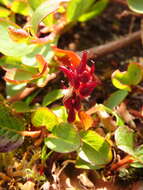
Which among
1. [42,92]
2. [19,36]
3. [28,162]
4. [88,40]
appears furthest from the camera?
[88,40]

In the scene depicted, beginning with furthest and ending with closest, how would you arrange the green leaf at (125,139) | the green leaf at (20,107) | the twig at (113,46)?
the twig at (113,46) → the green leaf at (20,107) → the green leaf at (125,139)

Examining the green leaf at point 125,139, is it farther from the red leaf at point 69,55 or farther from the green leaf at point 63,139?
the red leaf at point 69,55

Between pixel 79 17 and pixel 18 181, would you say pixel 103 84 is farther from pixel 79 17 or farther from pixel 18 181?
pixel 18 181

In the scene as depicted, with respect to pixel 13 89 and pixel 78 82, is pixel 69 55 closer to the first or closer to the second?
pixel 78 82

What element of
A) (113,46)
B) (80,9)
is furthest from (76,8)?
(113,46)

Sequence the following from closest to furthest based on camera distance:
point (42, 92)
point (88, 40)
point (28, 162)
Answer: point (28, 162) → point (42, 92) → point (88, 40)

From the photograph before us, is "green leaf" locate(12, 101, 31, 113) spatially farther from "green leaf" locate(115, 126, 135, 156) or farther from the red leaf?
"green leaf" locate(115, 126, 135, 156)

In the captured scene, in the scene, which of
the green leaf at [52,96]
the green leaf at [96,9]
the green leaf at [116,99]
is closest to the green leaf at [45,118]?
the green leaf at [52,96]

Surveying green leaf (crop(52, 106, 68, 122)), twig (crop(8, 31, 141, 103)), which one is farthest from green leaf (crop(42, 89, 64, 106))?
twig (crop(8, 31, 141, 103))

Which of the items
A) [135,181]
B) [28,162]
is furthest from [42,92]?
[135,181]
